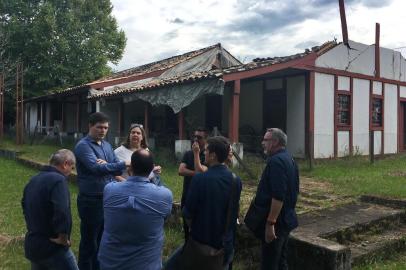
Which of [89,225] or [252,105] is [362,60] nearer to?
[252,105]

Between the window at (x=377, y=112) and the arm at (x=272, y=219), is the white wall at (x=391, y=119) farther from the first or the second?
the arm at (x=272, y=219)

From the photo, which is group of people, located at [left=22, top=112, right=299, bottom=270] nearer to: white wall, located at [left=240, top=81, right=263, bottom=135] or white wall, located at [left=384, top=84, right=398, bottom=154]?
white wall, located at [left=240, top=81, right=263, bottom=135]

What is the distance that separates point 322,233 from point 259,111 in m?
9.60

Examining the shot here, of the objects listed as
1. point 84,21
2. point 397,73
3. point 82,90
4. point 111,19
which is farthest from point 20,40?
point 397,73

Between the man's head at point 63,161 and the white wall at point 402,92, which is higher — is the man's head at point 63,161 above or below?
below

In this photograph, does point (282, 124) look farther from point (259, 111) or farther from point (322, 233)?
point (322, 233)

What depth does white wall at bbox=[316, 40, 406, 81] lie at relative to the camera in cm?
1340

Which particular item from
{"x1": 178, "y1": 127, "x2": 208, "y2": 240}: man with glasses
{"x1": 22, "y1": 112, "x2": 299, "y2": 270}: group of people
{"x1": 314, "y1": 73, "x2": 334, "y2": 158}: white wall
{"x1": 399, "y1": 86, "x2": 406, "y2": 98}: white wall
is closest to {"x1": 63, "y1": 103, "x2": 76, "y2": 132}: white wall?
{"x1": 314, "y1": 73, "x2": 334, "y2": 158}: white wall

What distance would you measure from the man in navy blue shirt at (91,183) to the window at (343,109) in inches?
430

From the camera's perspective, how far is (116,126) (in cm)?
1877

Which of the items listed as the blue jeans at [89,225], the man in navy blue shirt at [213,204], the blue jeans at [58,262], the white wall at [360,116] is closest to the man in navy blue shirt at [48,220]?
the blue jeans at [58,262]

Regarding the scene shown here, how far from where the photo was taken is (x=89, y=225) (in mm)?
4129

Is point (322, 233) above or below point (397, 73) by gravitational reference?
below

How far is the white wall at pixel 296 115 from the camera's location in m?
13.1
